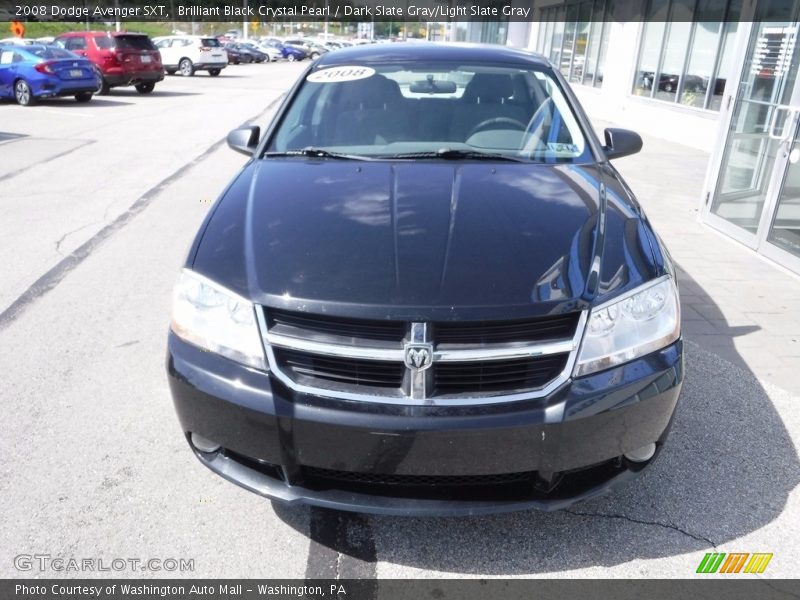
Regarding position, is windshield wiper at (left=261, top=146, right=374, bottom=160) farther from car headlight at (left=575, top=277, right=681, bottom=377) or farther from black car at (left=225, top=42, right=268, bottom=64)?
black car at (left=225, top=42, right=268, bottom=64)

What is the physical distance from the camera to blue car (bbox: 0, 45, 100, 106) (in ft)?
52.9

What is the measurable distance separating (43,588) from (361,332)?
141 centimetres

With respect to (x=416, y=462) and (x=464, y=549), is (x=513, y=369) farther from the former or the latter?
(x=464, y=549)

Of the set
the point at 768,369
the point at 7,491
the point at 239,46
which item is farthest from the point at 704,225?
the point at 239,46

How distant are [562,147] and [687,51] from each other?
36.1 feet

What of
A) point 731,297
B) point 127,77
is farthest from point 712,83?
point 127,77

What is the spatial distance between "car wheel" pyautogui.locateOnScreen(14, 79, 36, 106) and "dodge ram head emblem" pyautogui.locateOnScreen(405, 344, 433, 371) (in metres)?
17.5

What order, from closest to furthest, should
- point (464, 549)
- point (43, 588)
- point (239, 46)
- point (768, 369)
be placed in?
point (43, 588) < point (464, 549) < point (768, 369) < point (239, 46)

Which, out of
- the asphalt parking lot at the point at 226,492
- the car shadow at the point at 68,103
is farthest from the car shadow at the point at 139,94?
the asphalt parking lot at the point at 226,492

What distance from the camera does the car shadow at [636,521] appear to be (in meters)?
2.45

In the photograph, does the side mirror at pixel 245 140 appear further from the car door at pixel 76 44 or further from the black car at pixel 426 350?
the car door at pixel 76 44

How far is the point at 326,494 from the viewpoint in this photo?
2.24 metres

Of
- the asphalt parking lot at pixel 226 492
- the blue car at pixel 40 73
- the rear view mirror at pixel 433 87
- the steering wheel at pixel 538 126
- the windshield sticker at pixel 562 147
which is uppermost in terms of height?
the rear view mirror at pixel 433 87

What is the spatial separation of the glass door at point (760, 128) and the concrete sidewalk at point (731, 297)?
286mm
